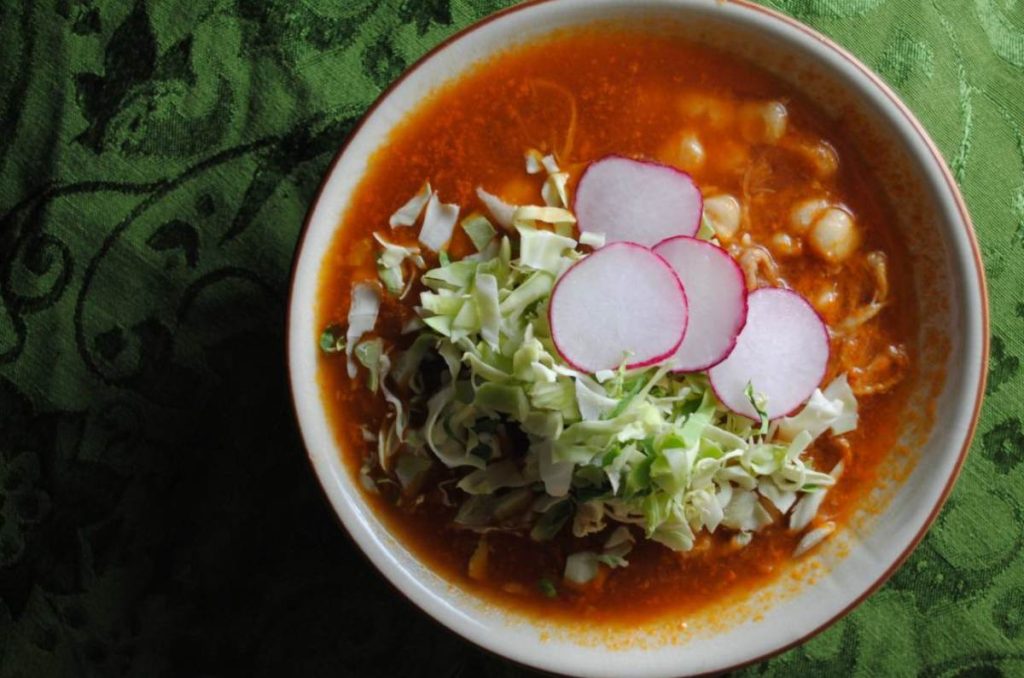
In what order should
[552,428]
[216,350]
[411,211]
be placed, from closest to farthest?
[552,428] → [411,211] → [216,350]

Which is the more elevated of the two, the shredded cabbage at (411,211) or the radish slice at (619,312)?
the radish slice at (619,312)

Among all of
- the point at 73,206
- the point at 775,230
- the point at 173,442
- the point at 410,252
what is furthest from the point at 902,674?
the point at 73,206

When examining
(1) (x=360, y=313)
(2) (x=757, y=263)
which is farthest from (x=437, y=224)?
(2) (x=757, y=263)

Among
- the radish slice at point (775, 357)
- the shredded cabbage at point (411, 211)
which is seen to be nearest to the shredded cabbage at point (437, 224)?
the shredded cabbage at point (411, 211)

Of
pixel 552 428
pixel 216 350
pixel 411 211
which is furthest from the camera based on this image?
pixel 216 350

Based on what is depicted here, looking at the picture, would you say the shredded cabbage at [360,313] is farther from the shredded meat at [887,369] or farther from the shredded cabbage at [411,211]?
the shredded meat at [887,369]

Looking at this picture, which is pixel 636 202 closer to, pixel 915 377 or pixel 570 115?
pixel 570 115
